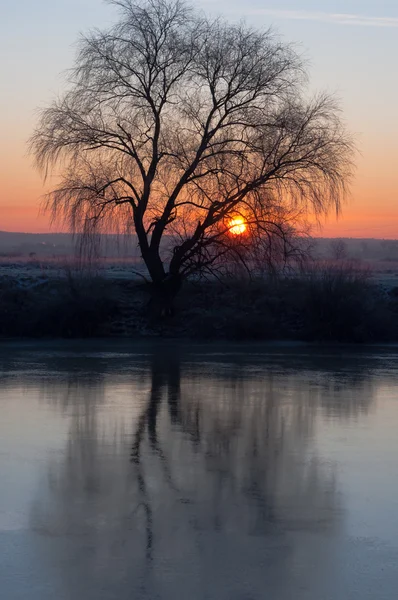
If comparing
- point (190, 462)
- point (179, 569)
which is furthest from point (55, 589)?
point (190, 462)

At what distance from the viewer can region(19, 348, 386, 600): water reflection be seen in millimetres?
6320

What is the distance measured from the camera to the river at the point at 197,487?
6243 millimetres

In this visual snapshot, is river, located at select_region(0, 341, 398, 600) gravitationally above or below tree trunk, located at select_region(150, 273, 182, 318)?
below

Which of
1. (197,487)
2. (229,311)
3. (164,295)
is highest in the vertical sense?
(164,295)

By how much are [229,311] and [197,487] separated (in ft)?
61.2

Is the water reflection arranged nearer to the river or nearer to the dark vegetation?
the river

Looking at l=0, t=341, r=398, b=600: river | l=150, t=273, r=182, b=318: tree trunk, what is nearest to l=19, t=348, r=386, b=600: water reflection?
l=0, t=341, r=398, b=600: river

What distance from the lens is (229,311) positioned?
89.9ft

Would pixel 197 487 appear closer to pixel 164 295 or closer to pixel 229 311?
pixel 229 311

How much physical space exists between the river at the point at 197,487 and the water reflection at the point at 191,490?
21 millimetres

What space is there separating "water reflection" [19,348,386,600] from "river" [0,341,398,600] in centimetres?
2

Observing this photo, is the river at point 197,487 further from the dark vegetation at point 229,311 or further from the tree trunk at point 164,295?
the tree trunk at point 164,295

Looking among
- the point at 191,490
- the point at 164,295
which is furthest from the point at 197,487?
the point at 164,295

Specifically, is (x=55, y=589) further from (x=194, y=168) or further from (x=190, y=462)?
(x=194, y=168)
